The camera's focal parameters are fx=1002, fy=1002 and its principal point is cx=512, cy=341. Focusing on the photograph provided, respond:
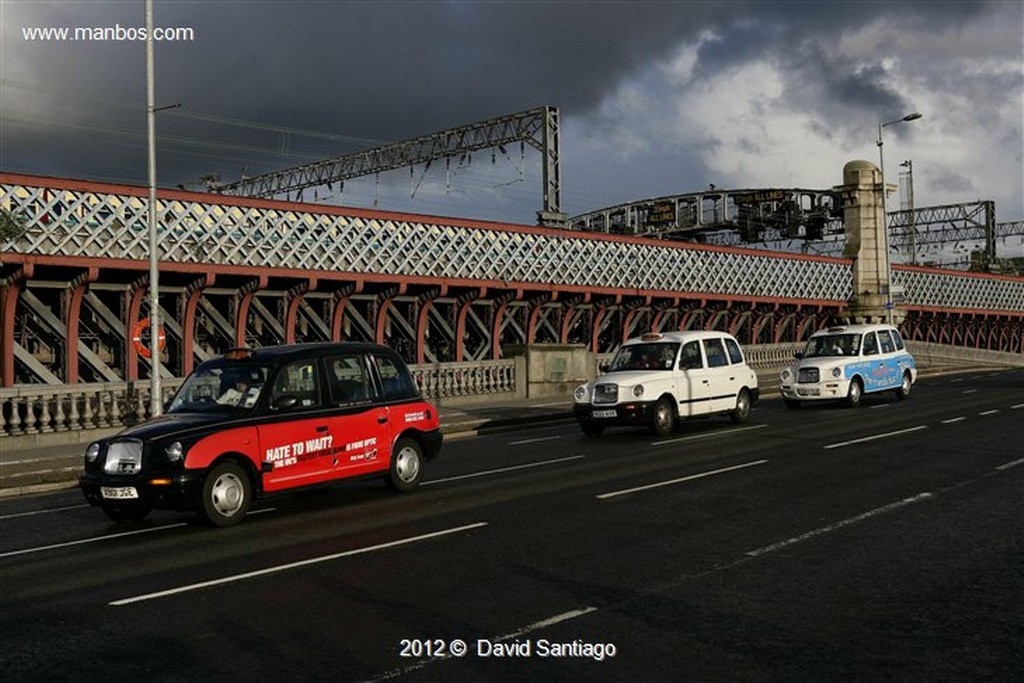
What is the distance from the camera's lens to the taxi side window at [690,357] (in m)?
19.9

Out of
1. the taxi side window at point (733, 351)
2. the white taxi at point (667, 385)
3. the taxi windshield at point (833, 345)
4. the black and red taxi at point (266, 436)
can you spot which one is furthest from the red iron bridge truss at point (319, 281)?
the black and red taxi at point (266, 436)

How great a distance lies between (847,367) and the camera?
24.8 meters

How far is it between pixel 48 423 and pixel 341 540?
13.1 metres

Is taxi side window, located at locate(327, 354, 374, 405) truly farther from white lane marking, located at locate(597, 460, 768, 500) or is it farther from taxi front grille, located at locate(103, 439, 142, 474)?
white lane marking, located at locate(597, 460, 768, 500)

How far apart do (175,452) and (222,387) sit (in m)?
1.35

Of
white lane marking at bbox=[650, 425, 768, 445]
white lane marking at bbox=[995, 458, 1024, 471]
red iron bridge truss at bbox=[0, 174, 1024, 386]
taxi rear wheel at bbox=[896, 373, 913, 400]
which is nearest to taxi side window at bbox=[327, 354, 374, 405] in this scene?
white lane marking at bbox=[650, 425, 768, 445]

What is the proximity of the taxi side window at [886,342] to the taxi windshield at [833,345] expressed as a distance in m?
1.03

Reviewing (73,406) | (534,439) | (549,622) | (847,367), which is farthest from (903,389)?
(549,622)

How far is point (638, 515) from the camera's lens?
1045 centimetres

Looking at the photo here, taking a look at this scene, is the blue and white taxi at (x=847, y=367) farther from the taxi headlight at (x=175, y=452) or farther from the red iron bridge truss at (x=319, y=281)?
the taxi headlight at (x=175, y=452)

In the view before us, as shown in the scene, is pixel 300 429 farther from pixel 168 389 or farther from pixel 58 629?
pixel 168 389

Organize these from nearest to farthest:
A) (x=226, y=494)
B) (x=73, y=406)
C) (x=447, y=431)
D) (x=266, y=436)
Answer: (x=226, y=494), (x=266, y=436), (x=73, y=406), (x=447, y=431)

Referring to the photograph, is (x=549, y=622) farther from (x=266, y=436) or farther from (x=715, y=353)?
(x=715, y=353)

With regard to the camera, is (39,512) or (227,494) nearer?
(227,494)
